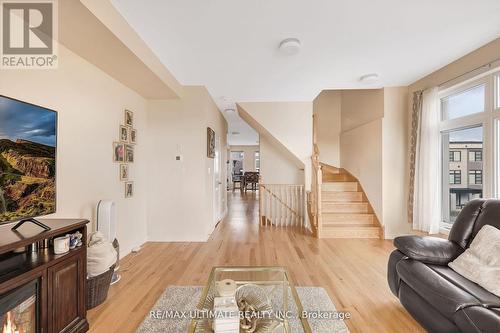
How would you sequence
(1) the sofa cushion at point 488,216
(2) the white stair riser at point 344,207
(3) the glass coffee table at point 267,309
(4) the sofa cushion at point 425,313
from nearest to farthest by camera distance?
(3) the glass coffee table at point 267,309 < (4) the sofa cushion at point 425,313 < (1) the sofa cushion at point 488,216 < (2) the white stair riser at point 344,207

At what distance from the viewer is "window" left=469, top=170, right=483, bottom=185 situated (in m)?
2.66

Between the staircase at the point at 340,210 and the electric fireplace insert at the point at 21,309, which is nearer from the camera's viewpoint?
the electric fireplace insert at the point at 21,309

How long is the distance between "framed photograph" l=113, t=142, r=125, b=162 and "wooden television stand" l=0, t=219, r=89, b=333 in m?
1.29

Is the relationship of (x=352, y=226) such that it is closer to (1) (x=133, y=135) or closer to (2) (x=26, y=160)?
(1) (x=133, y=135)

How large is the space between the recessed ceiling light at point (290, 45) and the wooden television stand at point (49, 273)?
2537mm

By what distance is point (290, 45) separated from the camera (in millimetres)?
2312

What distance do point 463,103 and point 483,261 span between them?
235 cm

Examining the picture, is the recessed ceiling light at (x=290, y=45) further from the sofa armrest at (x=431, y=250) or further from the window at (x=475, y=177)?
the window at (x=475, y=177)

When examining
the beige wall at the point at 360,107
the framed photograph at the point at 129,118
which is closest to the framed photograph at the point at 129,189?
the framed photograph at the point at 129,118

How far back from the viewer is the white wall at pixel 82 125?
1.82 metres

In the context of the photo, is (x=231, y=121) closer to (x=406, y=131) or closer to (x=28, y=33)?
(x=406, y=131)

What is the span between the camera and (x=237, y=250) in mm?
3248


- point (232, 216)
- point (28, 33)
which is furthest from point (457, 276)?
point (232, 216)

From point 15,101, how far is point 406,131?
15.9 feet
